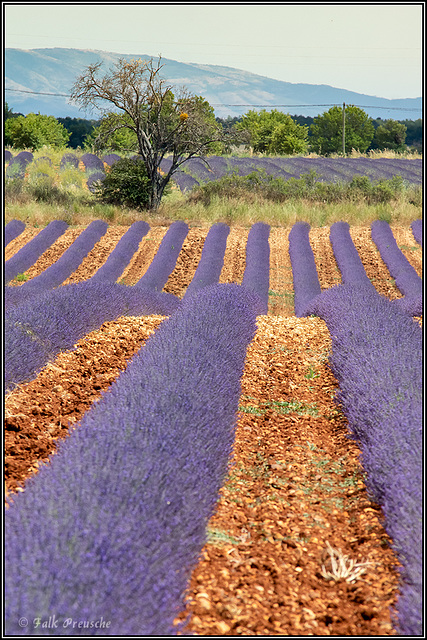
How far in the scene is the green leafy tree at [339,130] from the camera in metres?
45.8

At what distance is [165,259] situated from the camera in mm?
12117

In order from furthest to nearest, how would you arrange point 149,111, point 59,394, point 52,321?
point 149,111 → point 52,321 → point 59,394

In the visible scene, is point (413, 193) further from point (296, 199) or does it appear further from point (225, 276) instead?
point (225, 276)

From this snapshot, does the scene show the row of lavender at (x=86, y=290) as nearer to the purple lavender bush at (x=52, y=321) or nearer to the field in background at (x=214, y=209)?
the purple lavender bush at (x=52, y=321)

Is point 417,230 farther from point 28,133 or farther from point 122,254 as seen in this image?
point 28,133

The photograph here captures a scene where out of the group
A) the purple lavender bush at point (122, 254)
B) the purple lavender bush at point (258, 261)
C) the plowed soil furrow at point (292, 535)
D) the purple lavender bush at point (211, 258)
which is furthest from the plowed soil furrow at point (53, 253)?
the plowed soil furrow at point (292, 535)

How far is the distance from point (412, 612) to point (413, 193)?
17.9 metres

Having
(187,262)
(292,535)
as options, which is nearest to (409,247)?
(187,262)

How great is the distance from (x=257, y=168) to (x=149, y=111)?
7.72 metres

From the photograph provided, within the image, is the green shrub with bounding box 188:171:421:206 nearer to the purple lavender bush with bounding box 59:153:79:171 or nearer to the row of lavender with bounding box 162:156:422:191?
the row of lavender with bounding box 162:156:422:191

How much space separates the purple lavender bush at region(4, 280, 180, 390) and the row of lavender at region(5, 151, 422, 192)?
15.0m

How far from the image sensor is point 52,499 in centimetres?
175

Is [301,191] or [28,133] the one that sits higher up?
[28,133]

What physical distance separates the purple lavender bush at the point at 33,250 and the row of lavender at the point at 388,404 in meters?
7.52
